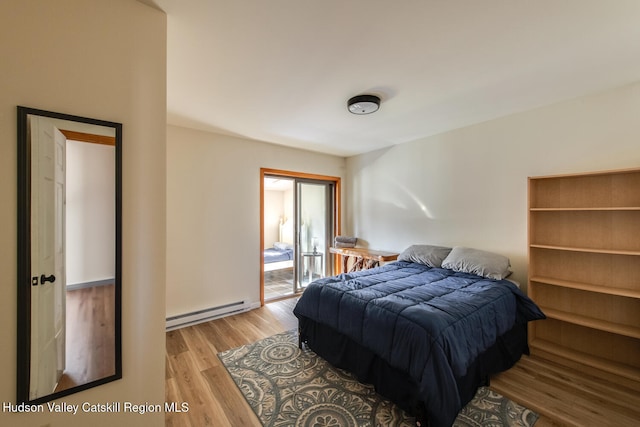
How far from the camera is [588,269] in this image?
2400 mm

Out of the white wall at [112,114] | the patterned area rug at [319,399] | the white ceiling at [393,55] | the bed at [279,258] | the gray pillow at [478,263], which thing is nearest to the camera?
the white wall at [112,114]

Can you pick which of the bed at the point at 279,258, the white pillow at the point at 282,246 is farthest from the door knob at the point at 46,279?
the white pillow at the point at 282,246

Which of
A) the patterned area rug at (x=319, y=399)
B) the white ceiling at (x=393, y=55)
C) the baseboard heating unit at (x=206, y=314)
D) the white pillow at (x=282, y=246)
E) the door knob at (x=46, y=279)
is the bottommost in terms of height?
the patterned area rug at (x=319, y=399)

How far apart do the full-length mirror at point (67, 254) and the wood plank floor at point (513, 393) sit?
3.10 feet

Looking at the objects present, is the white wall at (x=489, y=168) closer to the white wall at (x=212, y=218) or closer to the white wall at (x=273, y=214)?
the white wall at (x=212, y=218)

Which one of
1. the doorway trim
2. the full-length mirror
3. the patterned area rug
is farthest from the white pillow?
the full-length mirror

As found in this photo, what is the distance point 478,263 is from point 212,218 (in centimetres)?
325

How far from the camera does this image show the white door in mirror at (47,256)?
1038 mm

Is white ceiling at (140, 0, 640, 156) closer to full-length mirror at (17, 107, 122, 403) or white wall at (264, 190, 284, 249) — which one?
full-length mirror at (17, 107, 122, 403)

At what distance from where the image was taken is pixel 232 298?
3.58 meters

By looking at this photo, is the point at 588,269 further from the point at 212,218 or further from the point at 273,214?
the point at 273,214

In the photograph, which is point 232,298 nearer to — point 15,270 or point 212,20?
point 15,270

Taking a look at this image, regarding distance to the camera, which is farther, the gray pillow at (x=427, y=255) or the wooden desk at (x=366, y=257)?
the wooden desk at (x=366, y=257)

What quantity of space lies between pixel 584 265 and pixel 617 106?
4.75ft
